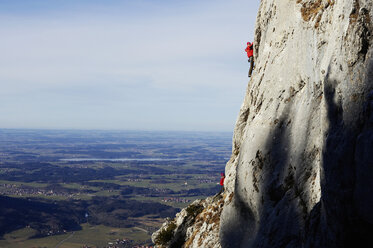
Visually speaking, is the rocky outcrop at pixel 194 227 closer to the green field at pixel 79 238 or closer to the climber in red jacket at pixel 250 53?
the climber in red jacket at pixel 250 53

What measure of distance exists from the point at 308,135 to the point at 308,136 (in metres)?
0.03

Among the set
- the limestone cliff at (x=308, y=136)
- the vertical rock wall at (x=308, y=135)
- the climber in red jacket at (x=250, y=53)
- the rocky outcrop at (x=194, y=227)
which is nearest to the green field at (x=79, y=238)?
the rocky outcrop at (x=194, y=227)

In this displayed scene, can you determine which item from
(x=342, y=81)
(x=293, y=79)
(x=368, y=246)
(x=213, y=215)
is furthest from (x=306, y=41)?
(x=213, y=215)

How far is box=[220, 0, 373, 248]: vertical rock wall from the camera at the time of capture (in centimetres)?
728

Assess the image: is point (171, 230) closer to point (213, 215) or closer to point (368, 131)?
point (213, 215)

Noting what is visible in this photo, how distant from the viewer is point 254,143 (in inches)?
484

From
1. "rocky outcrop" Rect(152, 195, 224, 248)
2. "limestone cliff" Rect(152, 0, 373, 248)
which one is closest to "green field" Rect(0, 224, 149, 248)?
"rocky outcrop" Rect(152, 195, 224, 248)

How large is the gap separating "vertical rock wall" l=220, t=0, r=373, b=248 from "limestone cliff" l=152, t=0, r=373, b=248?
22 millimetres

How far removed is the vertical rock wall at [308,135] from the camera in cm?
728

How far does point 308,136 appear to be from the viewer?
9938 millimetres

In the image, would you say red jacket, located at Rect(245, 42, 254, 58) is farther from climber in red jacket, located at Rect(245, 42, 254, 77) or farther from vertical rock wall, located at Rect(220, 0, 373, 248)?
vertical rock wall, located at Rect(220, 0, 373, 248)

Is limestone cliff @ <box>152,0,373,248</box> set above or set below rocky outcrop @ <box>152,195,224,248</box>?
above

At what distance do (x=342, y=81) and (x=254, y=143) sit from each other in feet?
15.9

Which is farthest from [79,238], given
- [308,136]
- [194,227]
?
[308,136]
